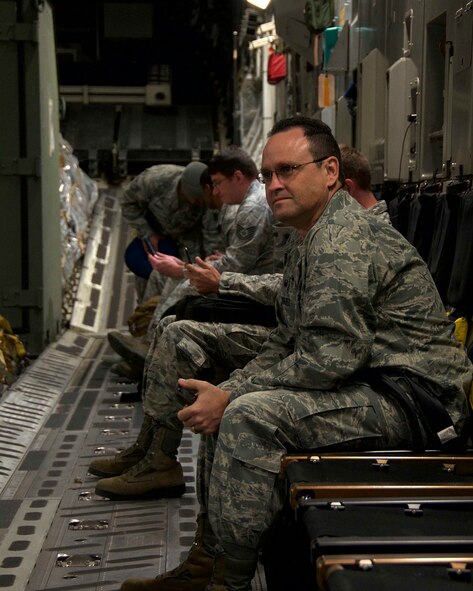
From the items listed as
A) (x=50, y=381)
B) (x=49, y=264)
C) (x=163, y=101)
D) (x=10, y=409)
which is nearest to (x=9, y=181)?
(x=49, y=264)

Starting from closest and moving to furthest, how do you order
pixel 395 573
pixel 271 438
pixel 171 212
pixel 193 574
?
pixel 395 573
pixel 271 438
pixel 193 574
pixel 171 212

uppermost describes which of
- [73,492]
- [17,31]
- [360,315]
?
[17,31]

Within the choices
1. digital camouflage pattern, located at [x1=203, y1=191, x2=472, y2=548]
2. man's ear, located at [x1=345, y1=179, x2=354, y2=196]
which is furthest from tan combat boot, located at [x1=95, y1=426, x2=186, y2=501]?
digital camouflage pattern, located at [x1=203, y1=191, x2=472, y2=548]

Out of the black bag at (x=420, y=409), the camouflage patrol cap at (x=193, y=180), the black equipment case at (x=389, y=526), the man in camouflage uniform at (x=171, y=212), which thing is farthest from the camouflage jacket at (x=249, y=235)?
the black equipment case at (x=389, y=526)

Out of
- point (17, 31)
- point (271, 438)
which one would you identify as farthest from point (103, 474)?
point (17, 31)

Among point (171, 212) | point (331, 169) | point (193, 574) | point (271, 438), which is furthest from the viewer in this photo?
point (171, 212)

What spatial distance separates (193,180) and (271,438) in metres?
4.21

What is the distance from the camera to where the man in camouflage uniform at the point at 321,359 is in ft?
8.15

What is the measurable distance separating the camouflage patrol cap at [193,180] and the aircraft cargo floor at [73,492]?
1.42m

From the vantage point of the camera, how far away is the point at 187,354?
391 cm

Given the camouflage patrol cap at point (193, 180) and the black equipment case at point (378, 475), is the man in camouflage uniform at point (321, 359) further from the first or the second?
the camouflage patrol cap at point (193, 180)

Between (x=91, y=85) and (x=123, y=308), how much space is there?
9.29m

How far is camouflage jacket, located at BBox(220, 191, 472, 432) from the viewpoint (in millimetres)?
2531

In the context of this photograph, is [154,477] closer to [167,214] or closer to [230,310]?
[230,310]
